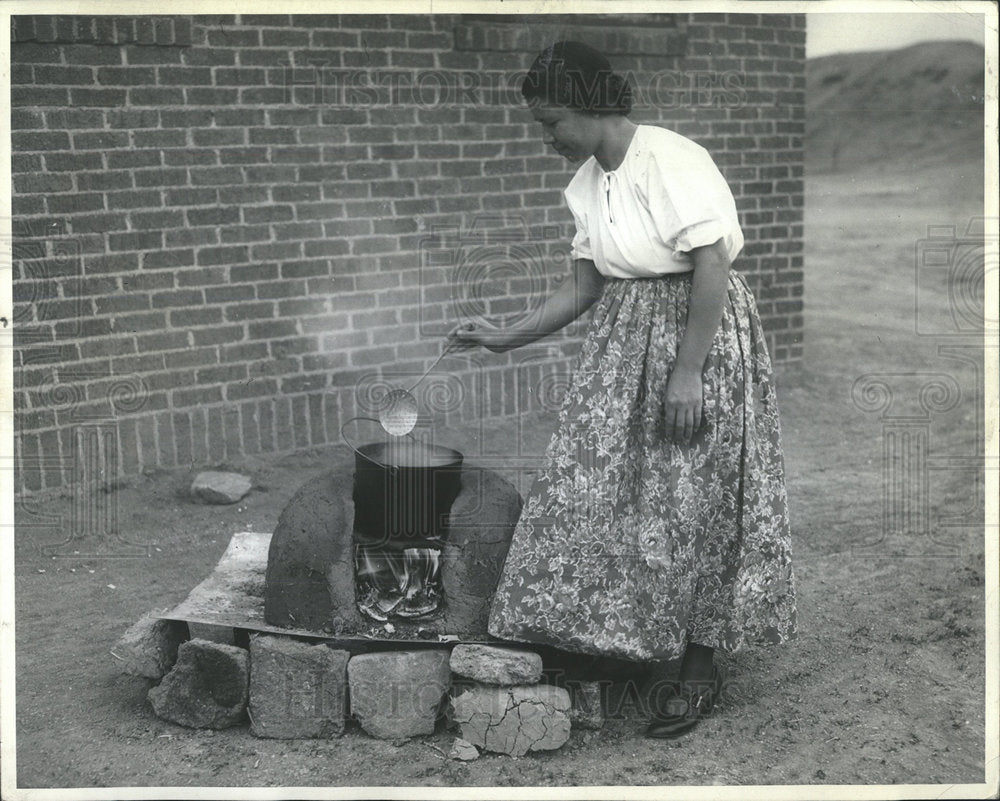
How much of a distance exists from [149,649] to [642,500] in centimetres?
187

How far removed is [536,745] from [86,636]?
207cm

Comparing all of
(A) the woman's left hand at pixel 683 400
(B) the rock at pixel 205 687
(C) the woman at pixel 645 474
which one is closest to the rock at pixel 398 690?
(C) the woman at pixel 645 474

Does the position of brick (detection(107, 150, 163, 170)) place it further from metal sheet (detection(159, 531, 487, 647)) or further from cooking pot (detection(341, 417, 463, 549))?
cooking pot (detection(341, 417, 463, 549))

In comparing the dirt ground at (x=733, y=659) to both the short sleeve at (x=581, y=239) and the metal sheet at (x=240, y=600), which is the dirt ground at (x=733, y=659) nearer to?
the metal sheet at (x=240, y=600)

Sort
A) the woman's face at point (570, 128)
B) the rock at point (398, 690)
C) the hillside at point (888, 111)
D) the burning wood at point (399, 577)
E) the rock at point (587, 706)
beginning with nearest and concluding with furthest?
the woman's face at point (570, 128) < the rock at point (398, 690) < the rock at point (587, 706) < the burning wood at point (399, 577) < the hillside at point (888, 111)

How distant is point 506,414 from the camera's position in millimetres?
7105

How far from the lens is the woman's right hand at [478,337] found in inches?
165

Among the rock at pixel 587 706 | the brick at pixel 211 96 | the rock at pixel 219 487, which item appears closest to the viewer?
the rock at pixel 587 706

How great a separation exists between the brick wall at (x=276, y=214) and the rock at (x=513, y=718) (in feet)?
9.45

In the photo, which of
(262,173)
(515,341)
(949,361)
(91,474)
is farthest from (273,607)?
(949,361)

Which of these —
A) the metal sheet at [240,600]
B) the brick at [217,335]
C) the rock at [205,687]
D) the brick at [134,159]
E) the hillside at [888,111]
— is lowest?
the rock at [205,687]

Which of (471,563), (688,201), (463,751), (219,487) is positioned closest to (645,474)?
(471,563)

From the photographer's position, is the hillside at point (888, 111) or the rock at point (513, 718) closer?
the rock at point (513, 718)

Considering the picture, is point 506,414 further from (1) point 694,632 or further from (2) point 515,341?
(1) point 694,632
